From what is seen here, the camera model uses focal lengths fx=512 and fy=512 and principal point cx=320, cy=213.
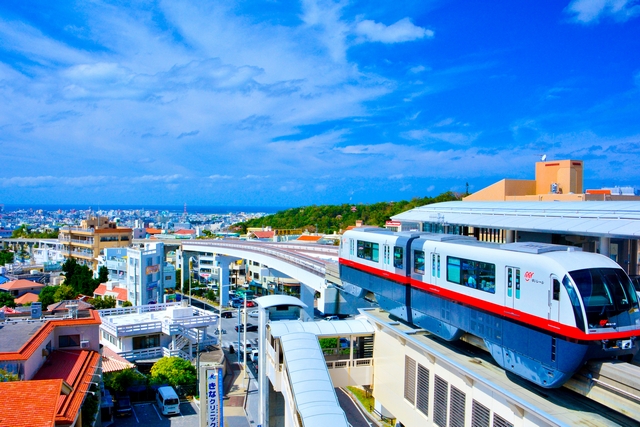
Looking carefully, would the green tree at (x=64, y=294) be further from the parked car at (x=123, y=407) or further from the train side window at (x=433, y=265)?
the train side window at (x=433, y=265)

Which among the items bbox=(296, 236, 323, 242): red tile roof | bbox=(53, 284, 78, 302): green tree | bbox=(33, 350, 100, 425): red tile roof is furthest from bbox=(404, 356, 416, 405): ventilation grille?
bbox=(296, 236, 323, 242): red tile roof

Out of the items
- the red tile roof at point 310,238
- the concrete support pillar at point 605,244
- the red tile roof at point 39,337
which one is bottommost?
the red tile roof at point 39,337

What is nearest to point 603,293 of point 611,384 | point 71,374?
point 611,384

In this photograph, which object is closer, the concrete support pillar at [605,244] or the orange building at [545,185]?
the concrete support pillar at [605,244]

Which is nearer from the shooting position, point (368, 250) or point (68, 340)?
point (368, 250)

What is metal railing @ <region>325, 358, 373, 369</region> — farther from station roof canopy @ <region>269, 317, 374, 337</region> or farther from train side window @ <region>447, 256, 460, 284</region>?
train side window @ <region>447, 256, 460, 284</region>

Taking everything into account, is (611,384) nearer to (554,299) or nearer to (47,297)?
(554,299)

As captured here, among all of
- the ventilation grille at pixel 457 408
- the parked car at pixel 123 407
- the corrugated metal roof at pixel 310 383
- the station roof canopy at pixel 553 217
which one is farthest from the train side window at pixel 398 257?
the parked car at pixel 123 407
